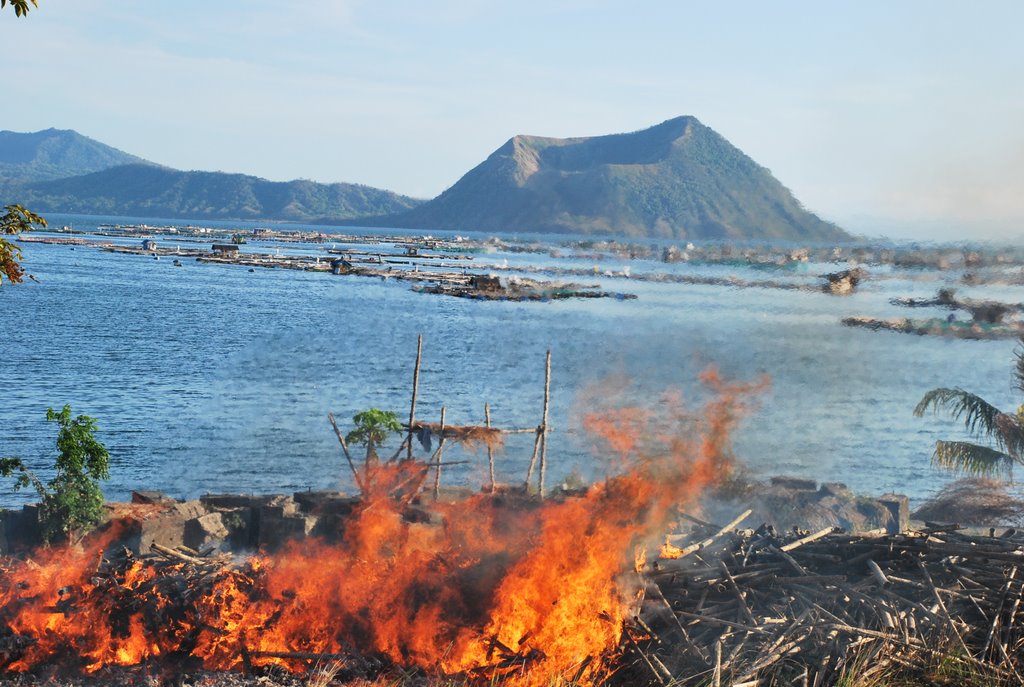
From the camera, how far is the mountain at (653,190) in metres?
53.1

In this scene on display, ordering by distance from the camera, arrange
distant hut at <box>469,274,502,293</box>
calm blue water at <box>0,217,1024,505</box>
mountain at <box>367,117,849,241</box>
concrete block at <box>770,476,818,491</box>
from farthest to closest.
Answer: distant hut at <box>469,274,502,293</box>
mountain at <box>367,117,849,241</box>
calm blue water at <box>0,217,1024,505</box>
concrete block at <box>770,476,818,491</box>

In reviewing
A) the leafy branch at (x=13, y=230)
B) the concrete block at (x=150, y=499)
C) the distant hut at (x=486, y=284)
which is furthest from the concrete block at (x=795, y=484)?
the distant hut at (x=486, y=284)

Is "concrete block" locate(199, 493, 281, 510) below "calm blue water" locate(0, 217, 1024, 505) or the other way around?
the other way around

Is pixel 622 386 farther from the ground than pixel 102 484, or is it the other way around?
pixel 622 386

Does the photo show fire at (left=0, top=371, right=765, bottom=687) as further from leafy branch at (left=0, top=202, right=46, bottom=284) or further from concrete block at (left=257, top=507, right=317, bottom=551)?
concrete block at (left=257, top=507, right=317, bottom=551)

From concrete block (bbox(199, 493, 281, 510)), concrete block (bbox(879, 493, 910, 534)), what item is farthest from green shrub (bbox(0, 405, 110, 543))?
concrete block (bbox(879, 493, 910, 534))

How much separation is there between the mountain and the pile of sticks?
31042mm

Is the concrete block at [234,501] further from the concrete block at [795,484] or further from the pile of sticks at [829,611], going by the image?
the pile of sticks at [829,611]

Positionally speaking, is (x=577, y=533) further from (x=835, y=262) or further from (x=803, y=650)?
(x=835, y=262)

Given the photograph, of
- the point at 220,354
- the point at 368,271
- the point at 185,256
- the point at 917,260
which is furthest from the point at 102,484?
the point at 185,256

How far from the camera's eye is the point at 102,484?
30766mm

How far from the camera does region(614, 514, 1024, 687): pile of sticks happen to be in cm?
919

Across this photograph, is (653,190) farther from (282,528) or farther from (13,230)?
(13,230)

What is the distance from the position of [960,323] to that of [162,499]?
59.3 meters
